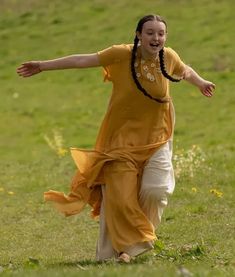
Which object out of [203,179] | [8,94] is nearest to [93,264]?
[203,179]

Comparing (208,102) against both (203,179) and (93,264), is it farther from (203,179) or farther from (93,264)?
(93,264)

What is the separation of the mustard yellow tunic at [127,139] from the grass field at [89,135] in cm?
38

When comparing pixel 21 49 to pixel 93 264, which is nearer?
pixel 93 264

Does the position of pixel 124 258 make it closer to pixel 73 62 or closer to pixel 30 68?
pixel 73 62

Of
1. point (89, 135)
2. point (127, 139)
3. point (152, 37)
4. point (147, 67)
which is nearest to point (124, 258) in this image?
point (127, 139)

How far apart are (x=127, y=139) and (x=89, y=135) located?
12120mm

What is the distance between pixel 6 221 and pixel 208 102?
1169 cm

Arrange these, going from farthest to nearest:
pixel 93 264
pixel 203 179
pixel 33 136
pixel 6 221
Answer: pixel 33 136
pixel 203 179
pixel 6 221
pixel 93 264

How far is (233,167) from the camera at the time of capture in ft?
50.1

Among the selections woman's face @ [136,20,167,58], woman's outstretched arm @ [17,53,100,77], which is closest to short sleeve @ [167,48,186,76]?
woman's face @ [136,20,167,58]

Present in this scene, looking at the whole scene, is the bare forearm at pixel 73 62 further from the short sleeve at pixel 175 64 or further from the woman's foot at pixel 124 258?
the woman's foot at pixel 124 258

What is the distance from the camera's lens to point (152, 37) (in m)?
9.09

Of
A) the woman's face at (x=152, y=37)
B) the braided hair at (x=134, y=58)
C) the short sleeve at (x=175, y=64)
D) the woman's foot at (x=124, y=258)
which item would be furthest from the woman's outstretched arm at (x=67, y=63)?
the woman's foot at (x=124, y=258)

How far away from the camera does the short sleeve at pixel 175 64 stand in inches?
370
